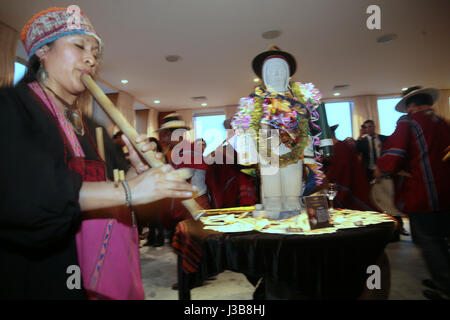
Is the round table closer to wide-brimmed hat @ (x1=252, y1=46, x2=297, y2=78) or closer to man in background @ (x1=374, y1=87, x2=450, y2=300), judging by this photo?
wide-brimmed hat @ (x1=252, y1=46, x2=297, y2=78)

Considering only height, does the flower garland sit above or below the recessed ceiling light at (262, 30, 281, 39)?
below

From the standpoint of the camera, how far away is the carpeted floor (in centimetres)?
247

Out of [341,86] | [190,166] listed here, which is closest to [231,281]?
[190,166]

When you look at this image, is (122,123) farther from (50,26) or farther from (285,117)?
(285,117)

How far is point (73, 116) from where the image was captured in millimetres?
825

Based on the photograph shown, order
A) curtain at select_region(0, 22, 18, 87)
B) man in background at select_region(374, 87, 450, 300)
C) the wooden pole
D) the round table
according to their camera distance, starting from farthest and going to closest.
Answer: curtain at select_region(0, 22, 18, 87)
man in background at select_region(374, 87, 450, 300)
the round table
the wooden pole

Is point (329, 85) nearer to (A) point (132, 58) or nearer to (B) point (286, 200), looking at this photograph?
(A) point (132, 58)

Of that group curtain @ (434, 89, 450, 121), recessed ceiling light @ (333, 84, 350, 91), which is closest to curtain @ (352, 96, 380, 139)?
recessed ceiling light @ (333, 84, 350, 91)

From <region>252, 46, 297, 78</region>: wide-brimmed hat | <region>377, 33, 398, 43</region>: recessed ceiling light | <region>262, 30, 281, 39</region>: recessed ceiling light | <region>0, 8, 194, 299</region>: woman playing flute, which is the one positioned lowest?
<region>0, 8, 194, 299</region>: woman playing flute

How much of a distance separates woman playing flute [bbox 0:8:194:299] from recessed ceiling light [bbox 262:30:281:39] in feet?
16.0

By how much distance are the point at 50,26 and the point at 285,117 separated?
1.17 metres

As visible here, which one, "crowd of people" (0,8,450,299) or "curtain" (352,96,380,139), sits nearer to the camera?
"crowd of people" (0,8,450,299)

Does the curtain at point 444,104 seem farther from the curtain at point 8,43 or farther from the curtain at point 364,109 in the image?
the curtain at point 8,43
